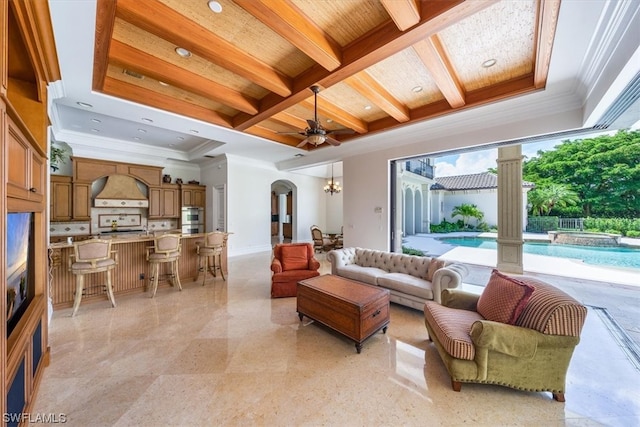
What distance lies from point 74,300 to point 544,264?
8867 millimetres

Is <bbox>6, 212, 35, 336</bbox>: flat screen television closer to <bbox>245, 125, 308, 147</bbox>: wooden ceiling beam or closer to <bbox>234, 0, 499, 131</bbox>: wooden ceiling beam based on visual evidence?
<bbox>234, 0, 499, 131</bbox>: wooden ceiling beam

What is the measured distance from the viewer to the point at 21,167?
1442 mm

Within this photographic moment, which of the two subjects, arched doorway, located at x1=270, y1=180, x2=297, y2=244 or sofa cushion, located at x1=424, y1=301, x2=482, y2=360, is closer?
sofa cushion, located at x1=424, y1=301, x2=482, y2=360

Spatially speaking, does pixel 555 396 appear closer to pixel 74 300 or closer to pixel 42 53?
pixel 42 53

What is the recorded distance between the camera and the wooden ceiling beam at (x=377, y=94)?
10.2 feet

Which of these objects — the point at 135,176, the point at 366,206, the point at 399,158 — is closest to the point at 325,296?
the point at 366,206

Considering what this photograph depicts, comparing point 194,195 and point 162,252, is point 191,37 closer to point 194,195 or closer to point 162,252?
point 162,252

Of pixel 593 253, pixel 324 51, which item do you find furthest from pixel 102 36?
pixel 593 253

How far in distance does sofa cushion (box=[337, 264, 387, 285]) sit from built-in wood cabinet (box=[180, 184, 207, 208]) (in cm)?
603

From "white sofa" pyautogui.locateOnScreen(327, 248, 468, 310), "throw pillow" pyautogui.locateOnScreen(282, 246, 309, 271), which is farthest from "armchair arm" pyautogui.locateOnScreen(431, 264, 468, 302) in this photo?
"throw pillow" pyautogui.locateOnScreen(282, 246, 309, 271)

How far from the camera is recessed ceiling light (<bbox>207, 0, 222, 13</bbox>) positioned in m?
2.01

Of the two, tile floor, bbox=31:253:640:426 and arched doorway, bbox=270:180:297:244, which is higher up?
arched doorway, bbox=270:180:297:244

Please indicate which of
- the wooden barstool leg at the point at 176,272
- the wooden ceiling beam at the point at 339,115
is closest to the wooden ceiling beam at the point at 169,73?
the wooden ceiling beam at the point at 339,115

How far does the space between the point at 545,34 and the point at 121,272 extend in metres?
6.32
